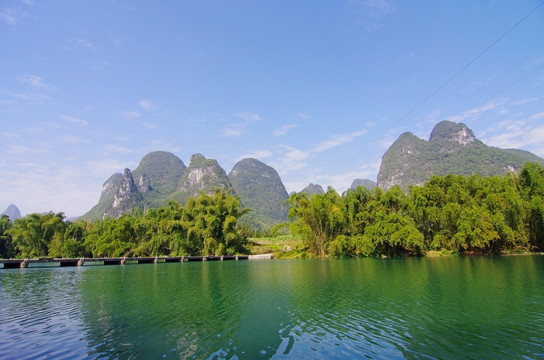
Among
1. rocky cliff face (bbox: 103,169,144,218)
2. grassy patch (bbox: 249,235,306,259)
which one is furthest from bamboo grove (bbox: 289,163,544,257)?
rocky cliff face (bbox: 103,169,144,218)

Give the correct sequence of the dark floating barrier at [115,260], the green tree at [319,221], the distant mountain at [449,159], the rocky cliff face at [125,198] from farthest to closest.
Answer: the rocky cliff face at [125,198] → the distant mountain at [449,159] → the green tree at [319,221] → the dark floating barrier at [115,260]

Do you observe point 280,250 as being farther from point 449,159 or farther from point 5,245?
point 449,159

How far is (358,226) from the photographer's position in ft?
161

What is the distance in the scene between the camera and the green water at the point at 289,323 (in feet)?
25.0

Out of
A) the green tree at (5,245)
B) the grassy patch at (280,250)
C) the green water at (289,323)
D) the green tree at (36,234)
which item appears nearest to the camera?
the green water at (289,323)

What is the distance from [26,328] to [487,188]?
51.2 m

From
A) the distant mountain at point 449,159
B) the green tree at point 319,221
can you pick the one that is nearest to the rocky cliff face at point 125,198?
the green tree at point 319,221

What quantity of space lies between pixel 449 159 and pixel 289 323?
185332 mm

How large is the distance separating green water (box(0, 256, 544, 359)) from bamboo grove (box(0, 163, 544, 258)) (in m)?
26.8

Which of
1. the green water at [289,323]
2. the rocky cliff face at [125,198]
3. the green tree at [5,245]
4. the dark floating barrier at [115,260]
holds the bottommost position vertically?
the dark floating barrier at [115,260]

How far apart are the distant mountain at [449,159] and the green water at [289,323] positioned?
153557 millimetres

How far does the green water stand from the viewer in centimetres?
762

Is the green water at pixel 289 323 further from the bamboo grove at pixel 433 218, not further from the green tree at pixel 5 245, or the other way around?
the green tree at pixel 5 245

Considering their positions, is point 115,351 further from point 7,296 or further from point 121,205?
point 121,205
